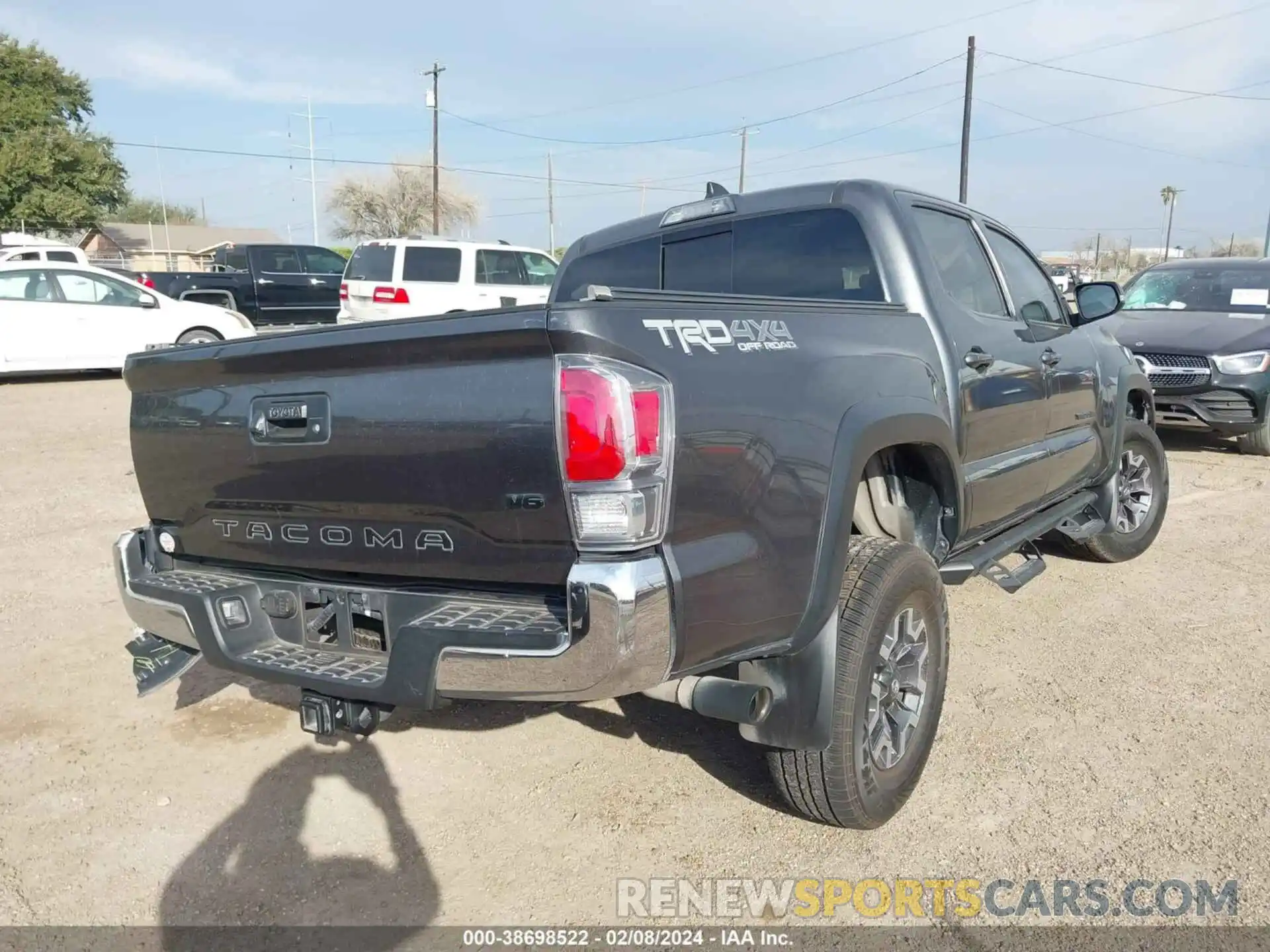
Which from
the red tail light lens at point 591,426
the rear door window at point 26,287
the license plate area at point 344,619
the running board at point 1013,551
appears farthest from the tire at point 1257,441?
the rear door window at point 26,287

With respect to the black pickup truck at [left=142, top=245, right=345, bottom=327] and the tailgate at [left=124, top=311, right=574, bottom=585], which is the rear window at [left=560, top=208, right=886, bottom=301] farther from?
the black pickup truck at [left=142, top=245, right=345, bottom=327]

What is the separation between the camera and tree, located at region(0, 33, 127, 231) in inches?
1486

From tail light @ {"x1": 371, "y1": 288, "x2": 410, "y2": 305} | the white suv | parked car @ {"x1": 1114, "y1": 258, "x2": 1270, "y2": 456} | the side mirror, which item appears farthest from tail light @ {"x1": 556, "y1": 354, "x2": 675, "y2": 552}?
tail light @ {"x1": 371, "y1": 288, "x2": 410, "y2": 305}

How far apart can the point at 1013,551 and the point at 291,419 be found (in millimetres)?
3213

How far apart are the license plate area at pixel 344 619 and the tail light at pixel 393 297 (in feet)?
41.4

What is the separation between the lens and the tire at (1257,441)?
894 centimetres

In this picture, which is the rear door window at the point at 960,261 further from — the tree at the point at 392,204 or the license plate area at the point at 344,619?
the tree at the point at 392,204

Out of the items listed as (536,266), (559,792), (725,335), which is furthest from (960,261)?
A: (536,266)

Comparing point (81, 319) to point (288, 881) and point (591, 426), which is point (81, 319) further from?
point (591, 426)

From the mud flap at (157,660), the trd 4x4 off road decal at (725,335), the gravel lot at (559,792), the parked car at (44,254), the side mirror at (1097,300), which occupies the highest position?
the parked car at (44,254)

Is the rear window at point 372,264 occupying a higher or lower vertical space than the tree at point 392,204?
lower

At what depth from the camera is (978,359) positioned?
3.72 metres

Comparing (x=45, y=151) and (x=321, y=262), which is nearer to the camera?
(x=321, y=262)

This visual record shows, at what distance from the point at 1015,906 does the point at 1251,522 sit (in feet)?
17.1
